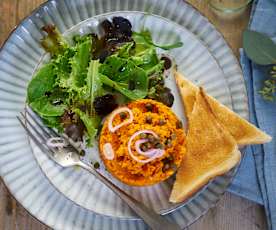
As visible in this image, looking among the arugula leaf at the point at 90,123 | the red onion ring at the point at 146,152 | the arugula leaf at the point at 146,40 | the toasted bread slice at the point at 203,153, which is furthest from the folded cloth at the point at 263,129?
the arugula leaf at the point at 90,123

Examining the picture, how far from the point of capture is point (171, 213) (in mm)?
2480

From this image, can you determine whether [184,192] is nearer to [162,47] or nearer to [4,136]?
[162,47]

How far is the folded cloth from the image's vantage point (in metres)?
2.52

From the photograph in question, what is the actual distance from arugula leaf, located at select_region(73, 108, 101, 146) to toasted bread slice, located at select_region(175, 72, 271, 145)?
1.24 ft

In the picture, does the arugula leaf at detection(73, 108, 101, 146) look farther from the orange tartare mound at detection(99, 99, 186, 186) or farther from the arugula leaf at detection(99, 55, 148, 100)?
the arugula leaf at detection(99, 55, 148, 100)

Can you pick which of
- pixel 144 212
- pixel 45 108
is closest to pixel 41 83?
pixel 45 108

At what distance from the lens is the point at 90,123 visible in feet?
7.78

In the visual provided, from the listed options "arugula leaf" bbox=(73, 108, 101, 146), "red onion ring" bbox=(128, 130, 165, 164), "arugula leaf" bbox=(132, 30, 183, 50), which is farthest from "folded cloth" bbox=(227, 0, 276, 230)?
"arugula leaf" bbox=(73, 108, 101, 146)

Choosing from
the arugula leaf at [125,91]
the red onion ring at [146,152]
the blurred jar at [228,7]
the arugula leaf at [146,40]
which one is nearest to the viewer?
the red onion ring at [146,152]

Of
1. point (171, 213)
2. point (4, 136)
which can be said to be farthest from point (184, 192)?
point (4, 136)

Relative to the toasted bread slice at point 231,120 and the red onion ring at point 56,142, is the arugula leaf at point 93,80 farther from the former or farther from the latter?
the toasted bread slice at point 231,120

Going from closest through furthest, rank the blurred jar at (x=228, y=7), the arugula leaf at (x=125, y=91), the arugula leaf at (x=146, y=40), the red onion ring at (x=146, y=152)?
the red onion ring at (x=146, y=152)
the arugula leaf at (x=125, y=91)
the arugula leaf at (x=146, y=40)
the blurred jar at (x=228, y=7)

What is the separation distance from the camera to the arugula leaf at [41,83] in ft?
7.80

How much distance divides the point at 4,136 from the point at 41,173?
0.71 feet
